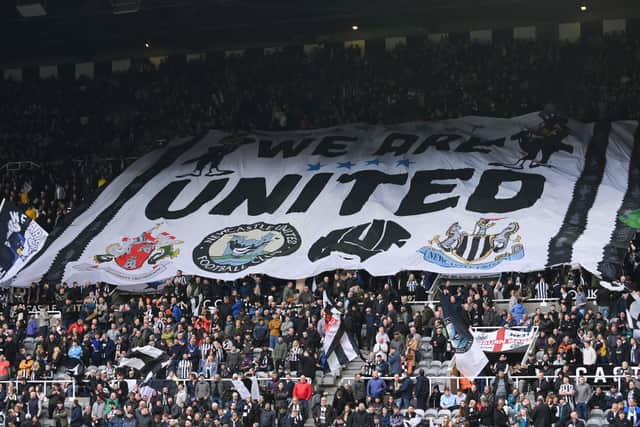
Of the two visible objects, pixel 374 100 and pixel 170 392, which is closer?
pixel 170 392

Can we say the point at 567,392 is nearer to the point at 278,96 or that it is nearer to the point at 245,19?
the point at 278,96

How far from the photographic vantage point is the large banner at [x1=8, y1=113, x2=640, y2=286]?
3419 cm

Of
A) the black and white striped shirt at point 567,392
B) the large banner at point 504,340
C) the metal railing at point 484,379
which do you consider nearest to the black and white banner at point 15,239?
the metal railing at point 484,379

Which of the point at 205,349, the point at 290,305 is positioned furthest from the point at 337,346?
the point at 205,349

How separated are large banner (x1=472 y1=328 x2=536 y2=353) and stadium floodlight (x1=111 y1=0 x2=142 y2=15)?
1465 centimetres

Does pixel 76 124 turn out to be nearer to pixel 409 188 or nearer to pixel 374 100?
pixel 374 100

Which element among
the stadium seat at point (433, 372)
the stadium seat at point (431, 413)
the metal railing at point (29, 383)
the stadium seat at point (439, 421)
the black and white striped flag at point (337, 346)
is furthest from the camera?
the metal railing at point (29, 383)

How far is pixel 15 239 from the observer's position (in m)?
36.2

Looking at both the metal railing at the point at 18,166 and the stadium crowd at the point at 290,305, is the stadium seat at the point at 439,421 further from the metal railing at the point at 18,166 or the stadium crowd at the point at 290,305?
the metal railing at the point at 18,166

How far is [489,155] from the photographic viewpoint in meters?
37.8

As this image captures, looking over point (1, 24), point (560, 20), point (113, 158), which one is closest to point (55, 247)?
point (113, 158)

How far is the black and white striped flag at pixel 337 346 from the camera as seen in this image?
3152 centimetres

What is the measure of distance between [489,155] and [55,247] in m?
11.1

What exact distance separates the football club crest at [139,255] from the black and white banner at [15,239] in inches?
48.8
